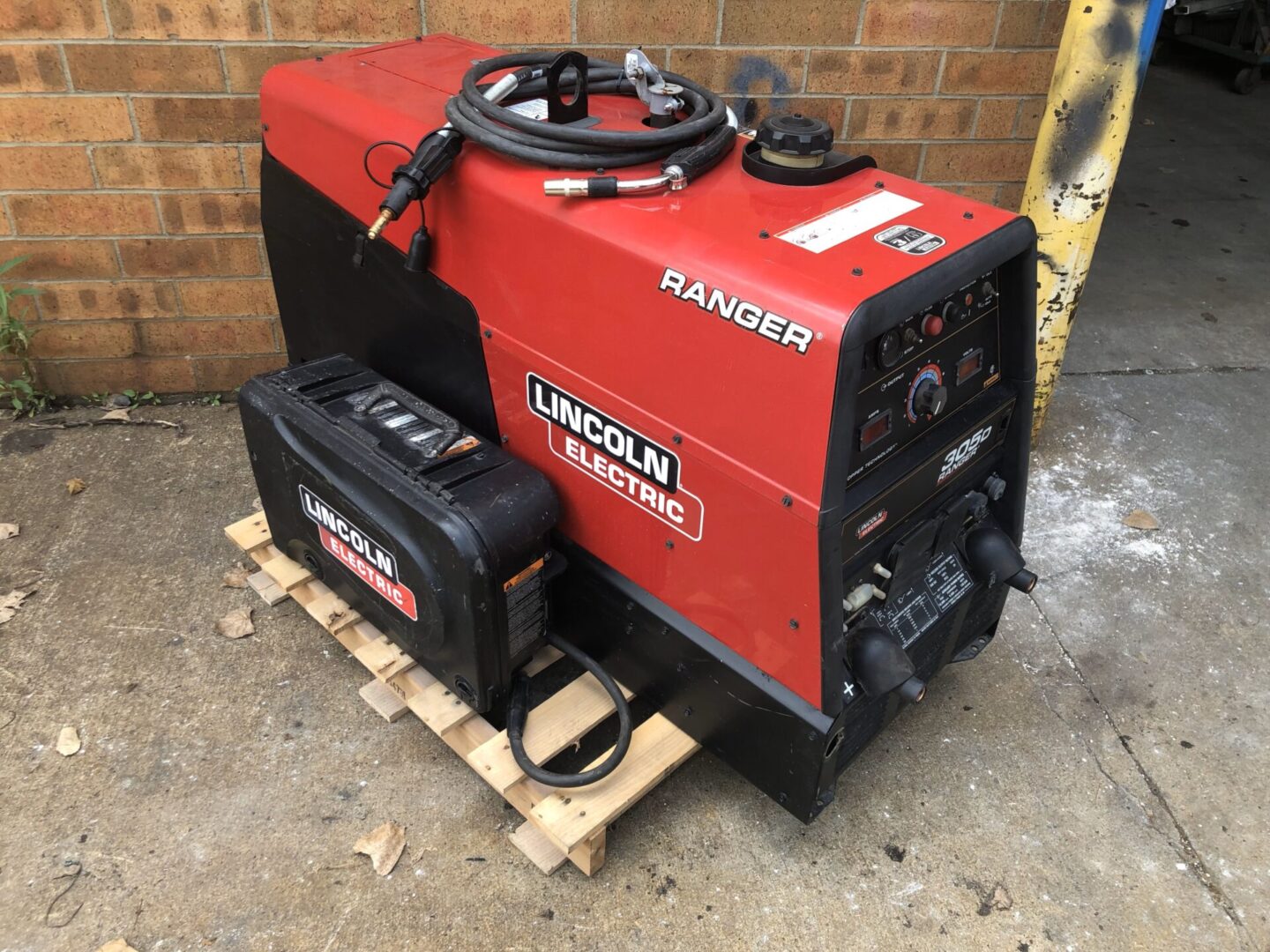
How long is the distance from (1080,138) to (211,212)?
8.75 ft

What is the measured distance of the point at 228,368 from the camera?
3379 mm

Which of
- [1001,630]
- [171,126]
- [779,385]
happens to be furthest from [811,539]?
[171,126]

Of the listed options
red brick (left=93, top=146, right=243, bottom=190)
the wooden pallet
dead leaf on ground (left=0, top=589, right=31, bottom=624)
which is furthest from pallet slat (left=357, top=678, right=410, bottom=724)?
red brick (left=93, top=146, right=243, bottom=190)

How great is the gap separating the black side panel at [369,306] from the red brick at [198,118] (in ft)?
1.96

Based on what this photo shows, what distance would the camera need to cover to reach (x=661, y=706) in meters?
2.15

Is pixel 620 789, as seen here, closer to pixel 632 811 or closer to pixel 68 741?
pixel 632 811

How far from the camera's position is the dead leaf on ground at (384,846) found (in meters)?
1.99

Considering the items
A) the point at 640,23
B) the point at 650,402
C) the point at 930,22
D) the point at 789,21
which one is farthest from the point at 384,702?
the point at 930,22

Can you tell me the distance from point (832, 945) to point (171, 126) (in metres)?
2.87

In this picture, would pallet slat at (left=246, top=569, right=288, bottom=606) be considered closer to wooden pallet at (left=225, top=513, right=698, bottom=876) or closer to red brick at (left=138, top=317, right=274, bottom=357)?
wooden pallet at (left=225, top=513, right=698, bottom=876)

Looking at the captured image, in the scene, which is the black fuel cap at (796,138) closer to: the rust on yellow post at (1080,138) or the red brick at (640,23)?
the rust on yellow post at (1080,138)

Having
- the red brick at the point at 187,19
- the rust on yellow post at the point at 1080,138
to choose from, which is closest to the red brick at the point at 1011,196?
the rust on yellow post at the point at 1080,138

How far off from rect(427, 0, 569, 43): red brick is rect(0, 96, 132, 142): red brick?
3.22 feet

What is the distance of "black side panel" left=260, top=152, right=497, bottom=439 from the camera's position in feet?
7.06
